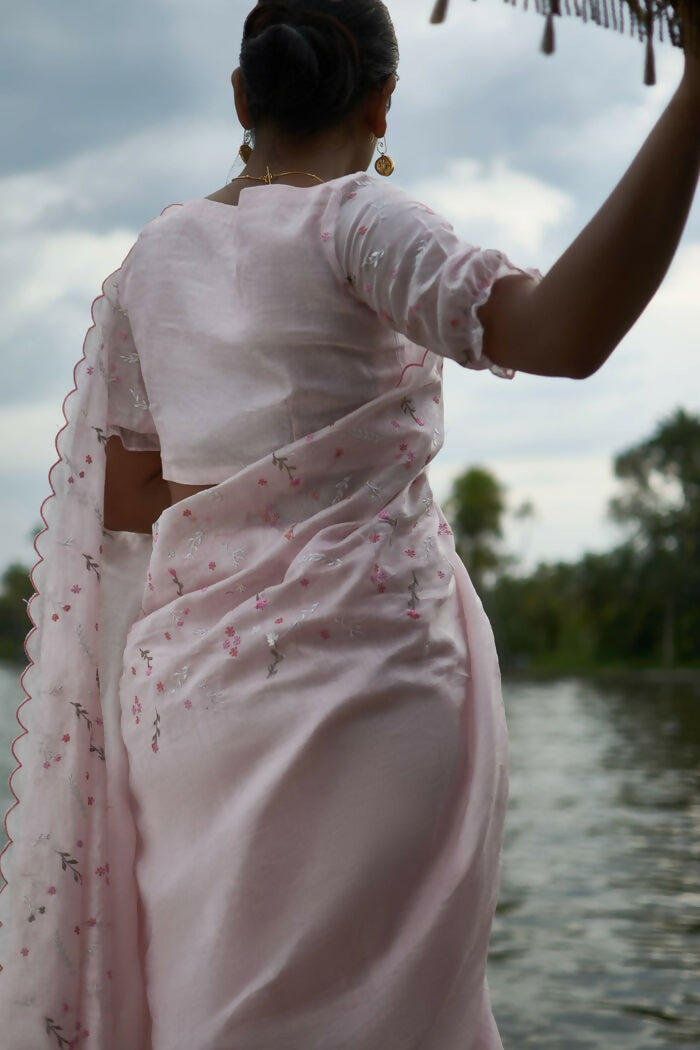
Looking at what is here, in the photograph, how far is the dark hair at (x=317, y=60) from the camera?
167 cm

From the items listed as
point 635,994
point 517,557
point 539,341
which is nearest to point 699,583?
point 517,557

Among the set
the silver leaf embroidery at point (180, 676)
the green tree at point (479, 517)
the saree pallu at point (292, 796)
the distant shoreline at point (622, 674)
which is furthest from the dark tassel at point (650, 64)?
the green tree at point (479, 517)

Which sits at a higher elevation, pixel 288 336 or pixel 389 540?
pixel 288 336

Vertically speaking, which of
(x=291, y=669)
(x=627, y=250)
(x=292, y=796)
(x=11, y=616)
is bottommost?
(x=11, y=616)

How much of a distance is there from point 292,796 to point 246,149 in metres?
0.85

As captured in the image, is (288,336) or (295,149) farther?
(295,149)

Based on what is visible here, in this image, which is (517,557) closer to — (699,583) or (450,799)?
(699,583)

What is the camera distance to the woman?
1.54m

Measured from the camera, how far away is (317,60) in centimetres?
166

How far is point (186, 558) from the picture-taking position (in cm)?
170

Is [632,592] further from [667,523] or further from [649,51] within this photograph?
[649,51]

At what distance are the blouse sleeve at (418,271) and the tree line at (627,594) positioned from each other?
50.4m

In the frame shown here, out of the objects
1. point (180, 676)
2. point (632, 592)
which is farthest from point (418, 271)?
point (632, 592)

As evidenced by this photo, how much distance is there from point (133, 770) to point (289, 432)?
48cm
